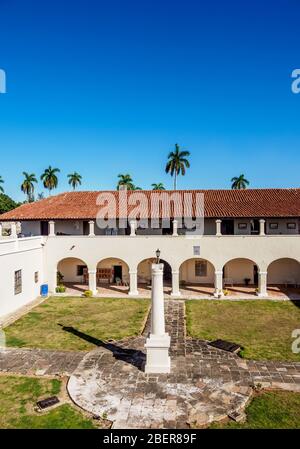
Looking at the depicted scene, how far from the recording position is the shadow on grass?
41.5 feet

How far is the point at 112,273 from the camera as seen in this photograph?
27344mm

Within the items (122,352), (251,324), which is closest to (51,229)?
(122,352)

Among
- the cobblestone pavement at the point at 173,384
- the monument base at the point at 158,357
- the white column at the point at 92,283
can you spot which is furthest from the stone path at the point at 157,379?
the white column at the point at 92,283

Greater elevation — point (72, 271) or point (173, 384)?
point (72, 271)

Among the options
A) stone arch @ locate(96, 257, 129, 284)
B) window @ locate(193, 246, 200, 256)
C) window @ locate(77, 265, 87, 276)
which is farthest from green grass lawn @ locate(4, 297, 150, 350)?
window @ locate(77, 265, 87, 276)

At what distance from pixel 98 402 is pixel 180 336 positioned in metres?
6.45

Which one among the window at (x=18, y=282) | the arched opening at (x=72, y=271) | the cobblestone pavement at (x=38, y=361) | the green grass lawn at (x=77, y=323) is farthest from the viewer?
the arched opening at (x=72, y=271)

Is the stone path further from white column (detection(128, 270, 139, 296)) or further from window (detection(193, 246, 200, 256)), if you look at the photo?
window (detection(193, 246, 200, 256))

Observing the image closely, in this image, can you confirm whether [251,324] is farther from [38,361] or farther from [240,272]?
[38,361]

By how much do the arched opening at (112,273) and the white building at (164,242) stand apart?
86 millimetres

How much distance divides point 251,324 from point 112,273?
1339cm

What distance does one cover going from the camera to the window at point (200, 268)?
26.8 metres

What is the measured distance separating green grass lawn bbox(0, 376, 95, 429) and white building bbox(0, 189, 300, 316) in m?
9.52

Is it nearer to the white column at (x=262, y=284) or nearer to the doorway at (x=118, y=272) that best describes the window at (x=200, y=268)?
the white column at (x=262, y=284)
